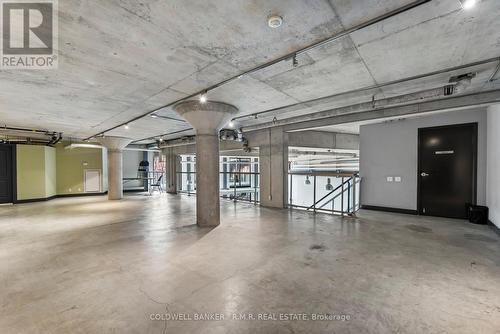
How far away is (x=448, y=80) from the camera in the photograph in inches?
135

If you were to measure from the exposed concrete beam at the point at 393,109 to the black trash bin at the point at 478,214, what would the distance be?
2.14 meters

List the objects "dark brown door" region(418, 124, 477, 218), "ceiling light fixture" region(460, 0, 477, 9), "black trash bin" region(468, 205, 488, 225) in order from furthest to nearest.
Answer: "dark brown door" region(418, 124, 477, 218) < "black trash bin" region(468, 205, 488, 225) < "ceiling light fixture" region(460, 0, 477, 9)

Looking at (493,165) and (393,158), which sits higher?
(393,158)

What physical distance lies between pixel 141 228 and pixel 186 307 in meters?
3.17

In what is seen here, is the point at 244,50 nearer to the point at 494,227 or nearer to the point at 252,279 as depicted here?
the point at 252,279

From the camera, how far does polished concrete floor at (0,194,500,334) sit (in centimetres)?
183

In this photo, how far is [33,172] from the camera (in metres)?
8.63

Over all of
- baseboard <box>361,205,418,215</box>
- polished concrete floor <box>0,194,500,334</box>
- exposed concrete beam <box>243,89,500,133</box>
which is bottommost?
polished concrete floor <box>0,194,500,334</box>

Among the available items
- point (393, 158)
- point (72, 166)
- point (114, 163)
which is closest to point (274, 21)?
point (393, 158)

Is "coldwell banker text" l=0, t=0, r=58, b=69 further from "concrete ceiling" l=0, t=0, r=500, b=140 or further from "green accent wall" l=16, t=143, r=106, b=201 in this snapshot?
"green accent wall" l=16, t=143, r=106, b=201

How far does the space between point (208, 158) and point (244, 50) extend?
262 centimetres

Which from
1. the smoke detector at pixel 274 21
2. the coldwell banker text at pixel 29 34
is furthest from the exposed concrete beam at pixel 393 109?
the coldwell banker text at pixel 29 34

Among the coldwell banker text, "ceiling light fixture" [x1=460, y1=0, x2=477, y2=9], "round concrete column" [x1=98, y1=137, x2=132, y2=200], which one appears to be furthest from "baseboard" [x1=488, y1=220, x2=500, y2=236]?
"round concrete column" [x1=98, y1=137, x2=132, y2=200]

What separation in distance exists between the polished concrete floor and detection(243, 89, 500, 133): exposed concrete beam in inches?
95.7
